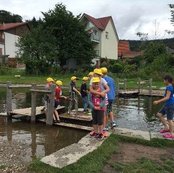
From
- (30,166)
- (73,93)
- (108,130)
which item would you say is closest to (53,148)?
(108,130)

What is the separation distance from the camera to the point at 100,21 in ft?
193

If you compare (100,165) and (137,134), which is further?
(137,134)

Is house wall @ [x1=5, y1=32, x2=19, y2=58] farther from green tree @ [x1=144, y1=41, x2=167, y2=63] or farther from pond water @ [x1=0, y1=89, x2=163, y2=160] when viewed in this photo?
pond water @ [x1=0, y1=89, x2=163, y2=160]

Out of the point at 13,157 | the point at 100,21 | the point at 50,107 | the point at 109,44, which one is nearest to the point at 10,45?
the point at 100,21

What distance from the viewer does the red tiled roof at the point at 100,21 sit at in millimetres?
54775

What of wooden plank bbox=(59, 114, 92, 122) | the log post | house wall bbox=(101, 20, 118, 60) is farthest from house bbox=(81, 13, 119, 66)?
the log post

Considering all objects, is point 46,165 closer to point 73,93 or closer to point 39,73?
point 73,93

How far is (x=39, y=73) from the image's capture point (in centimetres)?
4078

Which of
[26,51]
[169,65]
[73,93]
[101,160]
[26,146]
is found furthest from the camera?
[169,65]

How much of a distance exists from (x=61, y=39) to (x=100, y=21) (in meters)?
16.7

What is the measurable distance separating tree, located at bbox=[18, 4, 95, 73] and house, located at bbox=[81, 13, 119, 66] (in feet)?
28.7

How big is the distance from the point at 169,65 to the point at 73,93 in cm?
3143

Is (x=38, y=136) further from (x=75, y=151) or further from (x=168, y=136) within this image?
(x=168, y=136)

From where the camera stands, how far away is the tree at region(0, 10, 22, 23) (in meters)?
95.9
